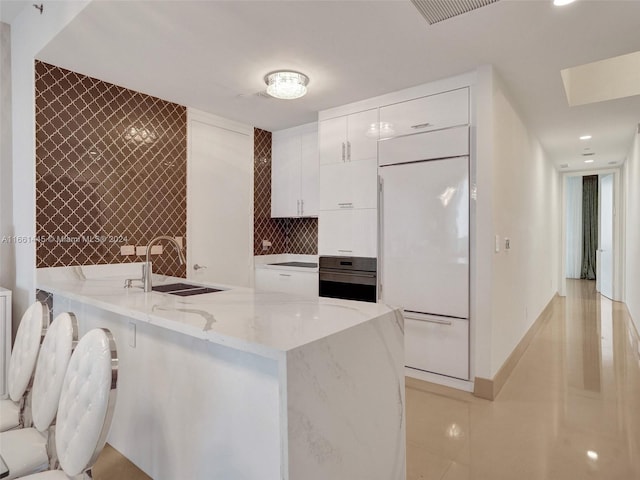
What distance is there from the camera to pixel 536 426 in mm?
2340

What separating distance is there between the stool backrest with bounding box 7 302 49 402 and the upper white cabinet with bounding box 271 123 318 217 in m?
2.70

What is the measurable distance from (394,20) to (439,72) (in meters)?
0.85

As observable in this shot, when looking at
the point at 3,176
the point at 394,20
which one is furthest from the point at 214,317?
the point at 3,176

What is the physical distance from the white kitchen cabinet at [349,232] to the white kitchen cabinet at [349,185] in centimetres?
7

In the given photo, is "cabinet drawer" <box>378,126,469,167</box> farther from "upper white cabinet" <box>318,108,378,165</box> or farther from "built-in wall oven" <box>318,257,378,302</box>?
"built-in wall oven" <box>318,257,378,302</box>

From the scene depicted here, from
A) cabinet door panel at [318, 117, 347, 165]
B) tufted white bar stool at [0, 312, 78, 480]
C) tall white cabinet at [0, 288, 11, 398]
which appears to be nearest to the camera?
tufted white bar stool at [0, 312, 78, 480]

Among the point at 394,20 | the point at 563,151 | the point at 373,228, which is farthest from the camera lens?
the point at 563,151

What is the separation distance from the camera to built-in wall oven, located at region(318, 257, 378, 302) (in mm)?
3310

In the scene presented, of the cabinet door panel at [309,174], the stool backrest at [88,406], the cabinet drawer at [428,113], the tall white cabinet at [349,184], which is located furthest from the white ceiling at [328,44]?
the stool backrest at [88,406]

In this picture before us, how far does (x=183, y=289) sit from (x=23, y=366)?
0.90 m

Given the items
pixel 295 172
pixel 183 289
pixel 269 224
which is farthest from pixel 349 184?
pixel 183 289

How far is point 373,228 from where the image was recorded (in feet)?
10.8

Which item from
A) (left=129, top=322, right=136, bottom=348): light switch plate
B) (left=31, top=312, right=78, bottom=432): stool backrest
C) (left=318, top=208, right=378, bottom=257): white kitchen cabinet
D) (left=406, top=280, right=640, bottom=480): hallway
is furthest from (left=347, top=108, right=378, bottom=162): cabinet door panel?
(left=31, top=312, right=78, bottom=432): stool backrest

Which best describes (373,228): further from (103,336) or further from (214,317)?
(103,336)
